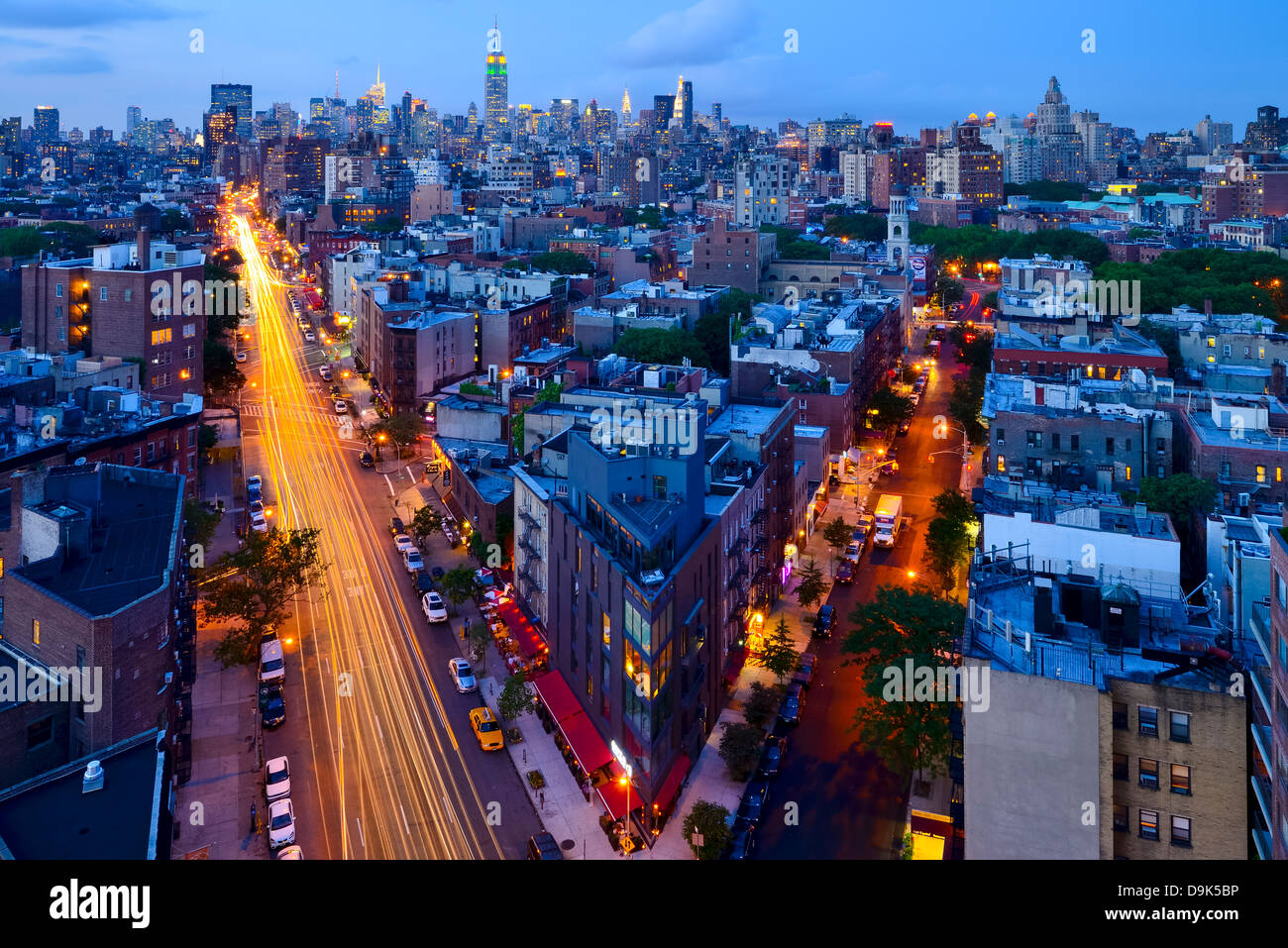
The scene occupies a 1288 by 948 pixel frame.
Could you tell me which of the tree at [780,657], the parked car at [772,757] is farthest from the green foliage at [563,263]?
the parked car at [772,757]

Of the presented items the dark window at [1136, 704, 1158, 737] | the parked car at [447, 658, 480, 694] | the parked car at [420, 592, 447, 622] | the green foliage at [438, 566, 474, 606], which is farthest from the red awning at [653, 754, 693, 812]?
the parked car at [420, 592, 447, 622]

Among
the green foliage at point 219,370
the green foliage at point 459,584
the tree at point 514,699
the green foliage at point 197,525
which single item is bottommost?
Answer: the tree at point 514,699

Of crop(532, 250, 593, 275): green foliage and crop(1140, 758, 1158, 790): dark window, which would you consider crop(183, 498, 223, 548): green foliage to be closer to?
crop(1140, 758, 1158, 790): dark window

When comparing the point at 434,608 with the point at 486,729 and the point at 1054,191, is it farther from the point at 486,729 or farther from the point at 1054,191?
the point at 1054,191

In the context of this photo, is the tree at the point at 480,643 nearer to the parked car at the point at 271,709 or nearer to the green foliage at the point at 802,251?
the parked car at the point at 271,709

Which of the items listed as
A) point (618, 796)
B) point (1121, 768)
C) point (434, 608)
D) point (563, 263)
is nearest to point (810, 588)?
point (618, 796)
